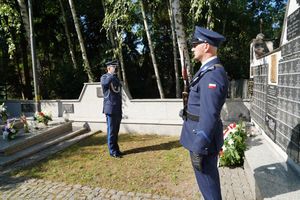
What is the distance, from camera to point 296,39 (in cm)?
331

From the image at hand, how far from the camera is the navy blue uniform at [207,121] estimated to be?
7.52 feet

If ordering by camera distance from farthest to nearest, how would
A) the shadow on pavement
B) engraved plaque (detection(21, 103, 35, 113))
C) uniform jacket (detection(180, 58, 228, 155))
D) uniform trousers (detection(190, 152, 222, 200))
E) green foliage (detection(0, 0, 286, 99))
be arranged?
green foliage (detection(0, 0, 286, 99)), engraved plaque (detection(21, 103, 35, 113)), the shadow on pavement, uniform trousers (detection(190, 152, 222, 200)), uniform jacket (detection(180, 58, 228, 155))

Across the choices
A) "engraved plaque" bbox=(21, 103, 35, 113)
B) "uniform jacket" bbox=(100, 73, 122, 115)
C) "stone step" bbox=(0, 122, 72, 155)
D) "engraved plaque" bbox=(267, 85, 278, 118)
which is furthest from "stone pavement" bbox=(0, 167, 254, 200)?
"engraved plaque" bbox=(21, 103, 35, 113)

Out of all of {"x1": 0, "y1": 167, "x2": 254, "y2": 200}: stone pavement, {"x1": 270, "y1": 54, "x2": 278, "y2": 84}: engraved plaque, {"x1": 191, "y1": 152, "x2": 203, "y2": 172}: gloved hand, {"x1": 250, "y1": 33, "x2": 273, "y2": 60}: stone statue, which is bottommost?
{"x1": 0, "y1": 167, "x2": 254, "y2": 200}: stone pavement

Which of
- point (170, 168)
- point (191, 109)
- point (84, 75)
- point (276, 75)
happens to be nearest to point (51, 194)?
point (170, 168)

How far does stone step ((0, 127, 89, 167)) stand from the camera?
5561mm

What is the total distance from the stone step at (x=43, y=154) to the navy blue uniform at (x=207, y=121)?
418cm

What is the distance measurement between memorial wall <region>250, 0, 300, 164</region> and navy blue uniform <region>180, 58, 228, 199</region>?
4.61 ft

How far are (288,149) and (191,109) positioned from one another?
1.89 m

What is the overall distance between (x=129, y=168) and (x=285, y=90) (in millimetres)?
3140

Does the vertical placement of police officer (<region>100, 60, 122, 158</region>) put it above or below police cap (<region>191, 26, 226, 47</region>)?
below

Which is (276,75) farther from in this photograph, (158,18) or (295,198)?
(158,18)

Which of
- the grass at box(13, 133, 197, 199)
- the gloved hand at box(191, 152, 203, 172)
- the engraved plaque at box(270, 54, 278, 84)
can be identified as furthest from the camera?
the engraved plaque at box(270, 54, 278, 84)

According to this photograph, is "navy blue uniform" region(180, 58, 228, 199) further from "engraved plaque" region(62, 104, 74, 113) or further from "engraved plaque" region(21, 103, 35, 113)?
"engraved plaque" region(21, 103, 35, 113)
